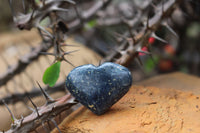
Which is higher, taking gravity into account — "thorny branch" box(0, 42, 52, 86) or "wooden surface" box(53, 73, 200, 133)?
"thorny branch" box(0, 42, 52, 86)

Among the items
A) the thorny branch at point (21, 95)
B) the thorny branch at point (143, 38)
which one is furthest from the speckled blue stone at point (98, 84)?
the thorny branch at point (21, 95)

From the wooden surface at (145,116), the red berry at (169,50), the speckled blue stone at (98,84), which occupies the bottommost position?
the red berry at (169,50)

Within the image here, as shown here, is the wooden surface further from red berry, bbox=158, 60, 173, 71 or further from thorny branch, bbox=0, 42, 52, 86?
red berry, bbox=158, 60, 173, 71

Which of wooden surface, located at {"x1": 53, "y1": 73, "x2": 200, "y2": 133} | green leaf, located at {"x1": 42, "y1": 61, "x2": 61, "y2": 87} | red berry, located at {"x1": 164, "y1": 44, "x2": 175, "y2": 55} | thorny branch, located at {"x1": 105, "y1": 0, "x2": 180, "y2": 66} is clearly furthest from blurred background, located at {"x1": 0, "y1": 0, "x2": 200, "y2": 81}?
green leaf, located at {"x1": 42, "y1": 61, "x2": 61, "y2": 87}

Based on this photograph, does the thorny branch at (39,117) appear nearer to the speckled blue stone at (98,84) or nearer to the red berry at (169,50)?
the speckled blue stone at (98,84)

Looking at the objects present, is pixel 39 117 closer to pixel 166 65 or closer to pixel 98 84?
pixel 98 84

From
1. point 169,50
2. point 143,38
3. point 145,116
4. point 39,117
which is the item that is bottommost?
point 169,50

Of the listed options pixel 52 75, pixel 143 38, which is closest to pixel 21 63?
pixel 52 75
